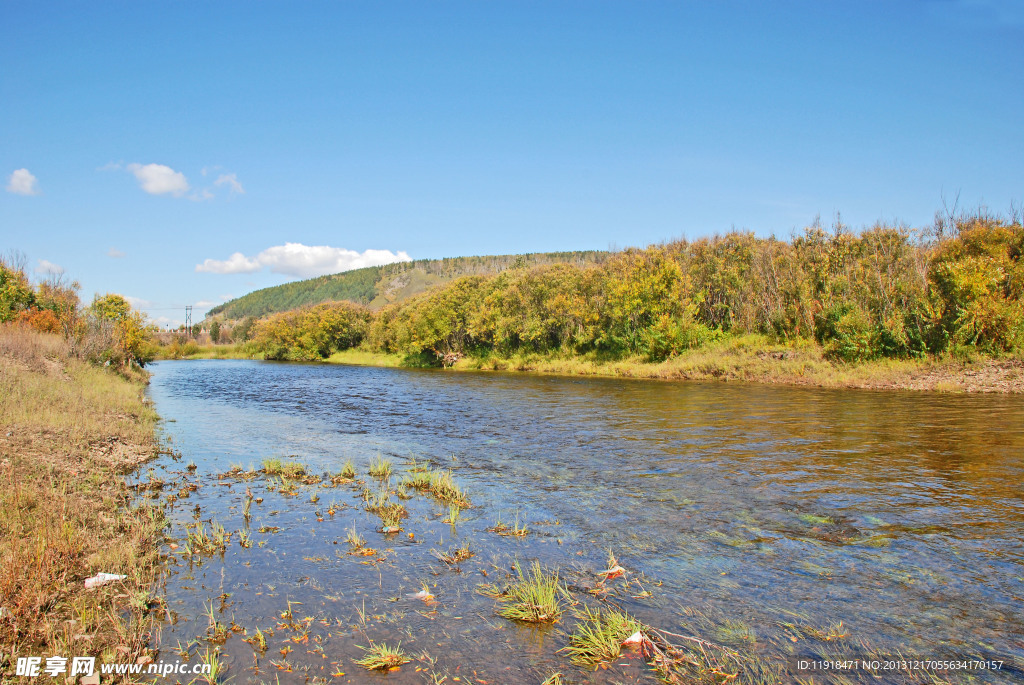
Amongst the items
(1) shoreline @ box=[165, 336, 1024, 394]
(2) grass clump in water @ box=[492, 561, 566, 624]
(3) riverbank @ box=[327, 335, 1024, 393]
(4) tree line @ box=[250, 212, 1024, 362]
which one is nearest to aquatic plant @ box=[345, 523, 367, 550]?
(2) grass clump in water @ box=[492, 561, 566, 624]

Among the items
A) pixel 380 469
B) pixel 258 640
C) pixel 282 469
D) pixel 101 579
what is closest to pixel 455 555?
A: pixel 258 640

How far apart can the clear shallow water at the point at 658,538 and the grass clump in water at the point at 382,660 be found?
110 mm

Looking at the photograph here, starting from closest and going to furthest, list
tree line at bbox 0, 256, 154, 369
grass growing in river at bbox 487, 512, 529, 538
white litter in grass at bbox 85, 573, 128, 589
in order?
1. white litter in grass at bbox 85, 573, 128, 589
2. grass growing in river at bbox 487, 512, 529, 538
3. tree line at bbox 0, 256, 154, 369

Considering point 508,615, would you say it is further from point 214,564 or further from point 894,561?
point 894,561

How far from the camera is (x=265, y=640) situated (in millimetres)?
6633

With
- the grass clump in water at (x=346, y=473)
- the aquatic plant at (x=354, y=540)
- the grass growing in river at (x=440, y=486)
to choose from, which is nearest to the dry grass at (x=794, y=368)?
the grass growing in river at (x=440, y=486)

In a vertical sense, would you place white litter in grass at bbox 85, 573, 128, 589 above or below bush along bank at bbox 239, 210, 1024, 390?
below

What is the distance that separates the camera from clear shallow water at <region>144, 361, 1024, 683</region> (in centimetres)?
670

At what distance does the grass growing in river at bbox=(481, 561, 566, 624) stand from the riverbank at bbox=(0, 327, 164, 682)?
4.25 metres

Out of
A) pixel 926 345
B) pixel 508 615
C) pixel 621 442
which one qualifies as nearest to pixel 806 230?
pixel 926 345

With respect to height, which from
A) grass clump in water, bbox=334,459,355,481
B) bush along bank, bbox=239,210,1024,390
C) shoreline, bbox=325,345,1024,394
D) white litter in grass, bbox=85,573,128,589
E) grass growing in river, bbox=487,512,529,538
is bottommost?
grass growing in river, bbox=487,512,529,538

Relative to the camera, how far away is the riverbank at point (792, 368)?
32625 millimetres

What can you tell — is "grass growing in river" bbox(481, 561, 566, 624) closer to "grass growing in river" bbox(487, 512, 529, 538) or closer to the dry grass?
"grass growing in river" bbox(487, 512, 529, 538)

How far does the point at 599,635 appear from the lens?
6.54 metres
